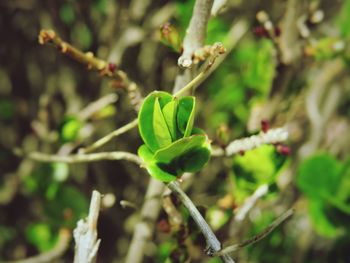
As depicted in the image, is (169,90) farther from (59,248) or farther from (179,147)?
(179,147)

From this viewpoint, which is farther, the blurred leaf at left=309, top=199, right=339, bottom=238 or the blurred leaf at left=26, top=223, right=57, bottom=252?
the blurred leaf at left=26, top=223, right=57, bottom=252

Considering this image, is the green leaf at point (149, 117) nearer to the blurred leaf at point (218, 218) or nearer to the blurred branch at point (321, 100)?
the blurred leaf at point (218, 218)

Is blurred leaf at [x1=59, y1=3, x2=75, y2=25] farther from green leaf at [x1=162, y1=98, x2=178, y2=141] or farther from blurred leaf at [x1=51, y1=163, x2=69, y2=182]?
green leaf at [x1=162, y1=98, x2=178, y2=141]

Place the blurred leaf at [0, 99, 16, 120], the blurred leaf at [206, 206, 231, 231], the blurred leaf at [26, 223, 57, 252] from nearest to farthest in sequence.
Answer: the blurred leaf at [206, 206, 231, 231] < the blurred leaf at [26, 223, 57, 252] < the blurred leaf at [0, 99, 16, 120]

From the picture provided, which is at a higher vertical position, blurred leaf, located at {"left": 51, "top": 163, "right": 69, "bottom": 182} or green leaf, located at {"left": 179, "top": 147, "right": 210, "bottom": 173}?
blurred leaf, located at {"left": 51, "top": 163, "right": 69, "bottom": 182}

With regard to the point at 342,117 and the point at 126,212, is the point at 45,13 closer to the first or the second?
the point at 126,212

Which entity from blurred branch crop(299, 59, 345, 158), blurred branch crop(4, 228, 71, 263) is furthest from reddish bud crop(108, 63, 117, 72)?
blurred branch crop(299, 59, 345, 158)

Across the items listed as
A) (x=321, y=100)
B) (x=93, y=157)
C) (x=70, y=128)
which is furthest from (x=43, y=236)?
(x=321, y=100)
